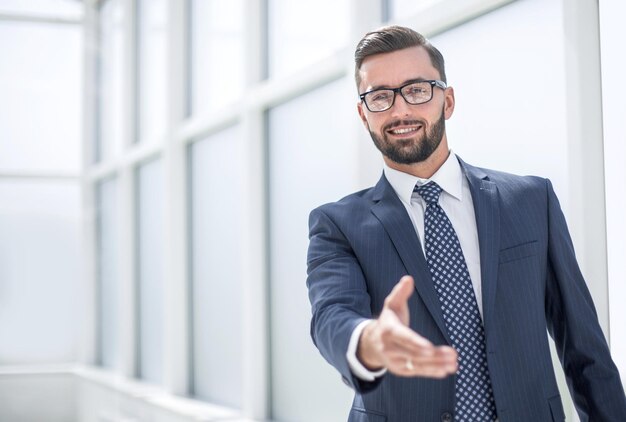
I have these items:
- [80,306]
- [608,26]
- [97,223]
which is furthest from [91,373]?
[608,26]

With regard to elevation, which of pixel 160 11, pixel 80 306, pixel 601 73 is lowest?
pixel 80 306

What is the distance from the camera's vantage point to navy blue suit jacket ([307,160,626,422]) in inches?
62.4

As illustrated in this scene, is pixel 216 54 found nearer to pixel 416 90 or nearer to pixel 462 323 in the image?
pixel 416 90

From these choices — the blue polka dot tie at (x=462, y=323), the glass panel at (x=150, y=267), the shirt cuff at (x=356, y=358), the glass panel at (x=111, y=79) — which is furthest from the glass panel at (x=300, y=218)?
the glass panel at (x=111, y=79)

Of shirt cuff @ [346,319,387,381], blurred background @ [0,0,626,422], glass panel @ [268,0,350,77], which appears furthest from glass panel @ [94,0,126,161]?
shirt cuff @ [346,319,387,381]

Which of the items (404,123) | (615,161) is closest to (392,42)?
(404,123)

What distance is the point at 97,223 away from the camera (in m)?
7.83

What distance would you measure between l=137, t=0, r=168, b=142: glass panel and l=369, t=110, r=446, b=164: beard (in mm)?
4206

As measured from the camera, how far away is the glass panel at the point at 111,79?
290 inches

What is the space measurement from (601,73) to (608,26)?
114mm

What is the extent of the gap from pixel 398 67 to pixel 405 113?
96 millimetres

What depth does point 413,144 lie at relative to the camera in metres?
1.69

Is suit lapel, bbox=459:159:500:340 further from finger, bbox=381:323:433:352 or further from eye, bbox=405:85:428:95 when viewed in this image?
finger, bbox=381:323:433:352

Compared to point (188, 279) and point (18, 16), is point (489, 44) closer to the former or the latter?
point (188, 279)
